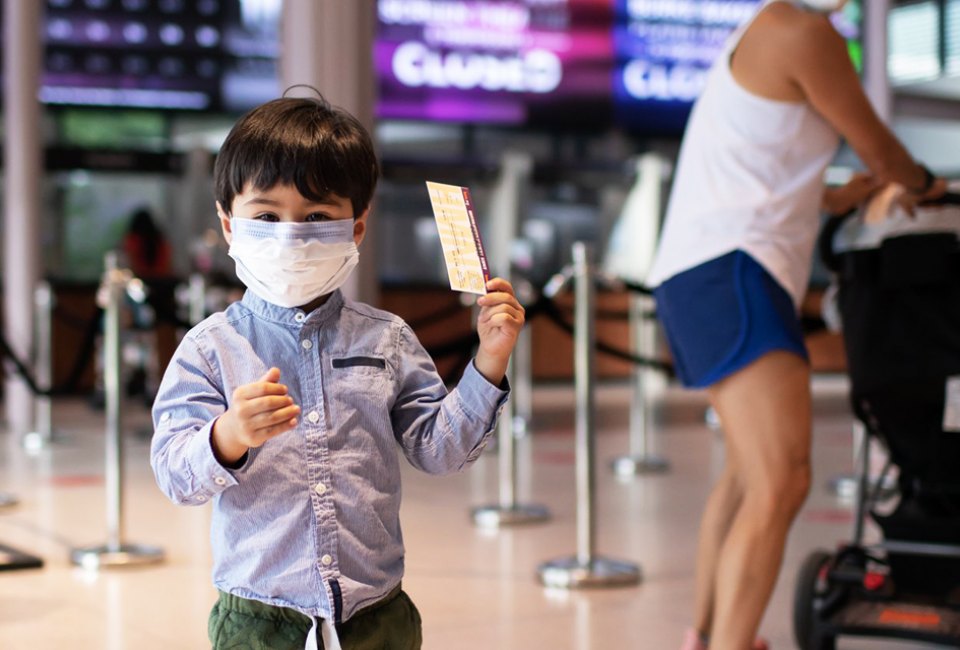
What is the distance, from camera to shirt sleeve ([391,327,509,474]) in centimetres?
180

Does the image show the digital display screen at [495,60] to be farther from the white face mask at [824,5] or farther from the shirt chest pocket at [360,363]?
the shirt chest pocket at [360,363]

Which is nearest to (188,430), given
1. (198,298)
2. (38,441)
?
(198,298)

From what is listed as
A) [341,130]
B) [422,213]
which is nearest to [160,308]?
[341,130]

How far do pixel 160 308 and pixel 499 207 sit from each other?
5.87 m

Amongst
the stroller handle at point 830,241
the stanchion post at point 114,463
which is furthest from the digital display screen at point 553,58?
the stroller handle at point 830,241

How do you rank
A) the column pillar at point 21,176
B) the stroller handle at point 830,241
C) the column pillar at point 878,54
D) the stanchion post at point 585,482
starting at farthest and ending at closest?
1. the column pillar at point 878,54
2. the column pillar at point 21,176
3. the stanchion post at point 585,482
4. the stroller handle at point 830,241

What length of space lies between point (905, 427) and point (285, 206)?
2136 millimetres

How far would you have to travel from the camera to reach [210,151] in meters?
12.5

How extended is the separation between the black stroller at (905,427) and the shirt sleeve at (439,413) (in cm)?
171

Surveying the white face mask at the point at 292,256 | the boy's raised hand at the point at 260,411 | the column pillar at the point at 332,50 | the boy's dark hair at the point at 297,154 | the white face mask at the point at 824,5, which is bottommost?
the boy's raised hand at the point at 260,411

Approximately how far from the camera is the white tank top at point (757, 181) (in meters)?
2.90

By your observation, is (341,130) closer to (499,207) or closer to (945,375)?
(945,375)

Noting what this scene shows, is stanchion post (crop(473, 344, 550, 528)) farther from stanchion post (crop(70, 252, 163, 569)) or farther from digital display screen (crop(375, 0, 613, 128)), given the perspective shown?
digital display screen (crop(375, 0, 613, 128))

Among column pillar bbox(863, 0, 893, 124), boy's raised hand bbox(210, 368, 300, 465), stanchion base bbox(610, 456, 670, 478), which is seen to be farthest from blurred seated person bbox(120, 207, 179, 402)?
boy's raised hand bbox(210, 368, 300, 465)
